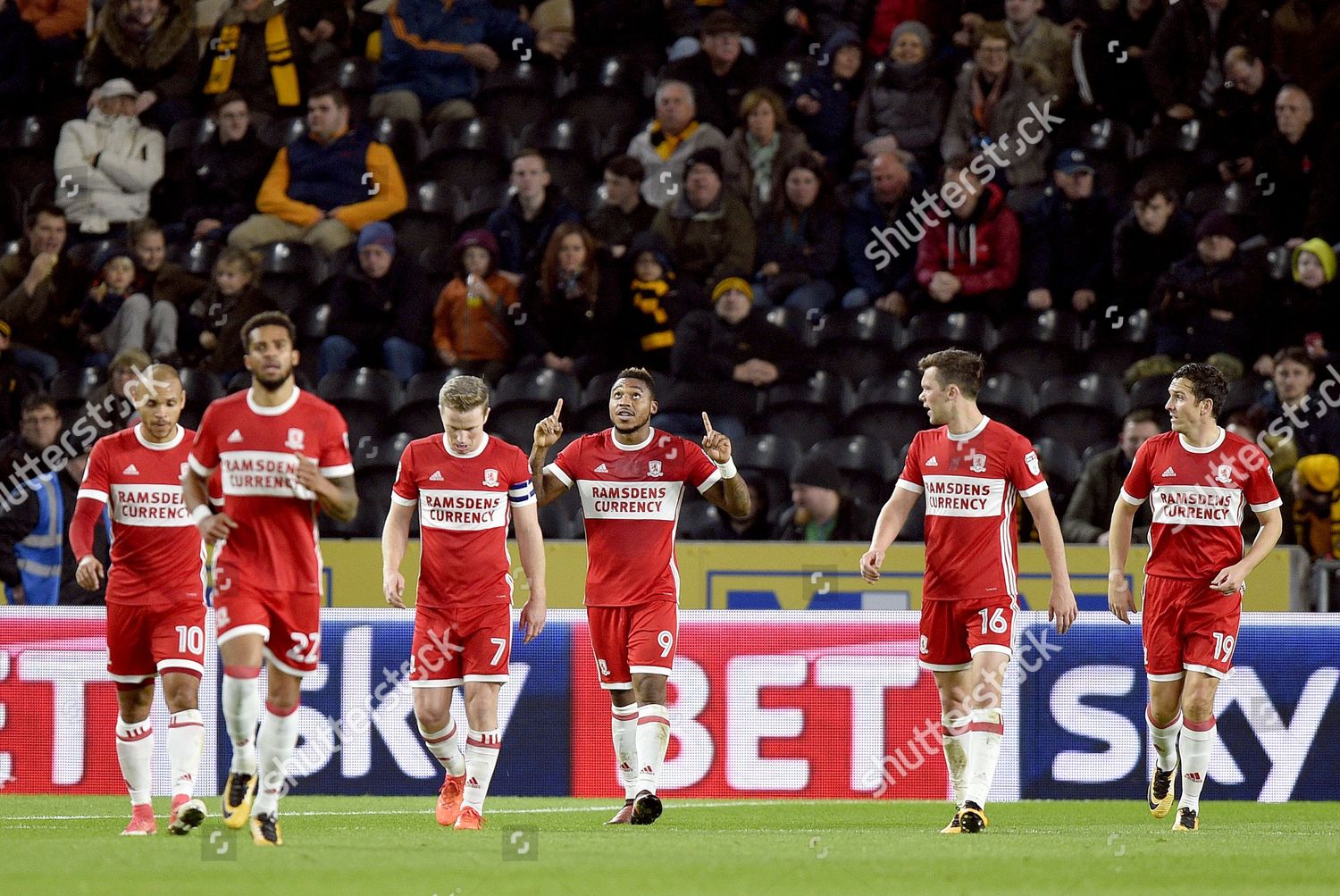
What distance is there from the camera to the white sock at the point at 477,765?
29.4ft

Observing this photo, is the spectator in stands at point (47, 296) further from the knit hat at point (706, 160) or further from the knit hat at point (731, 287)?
the knit hat at point (731, 287)

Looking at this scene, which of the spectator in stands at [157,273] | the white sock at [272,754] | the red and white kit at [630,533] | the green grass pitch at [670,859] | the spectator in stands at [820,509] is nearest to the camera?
the green grass pitch at [670,859]

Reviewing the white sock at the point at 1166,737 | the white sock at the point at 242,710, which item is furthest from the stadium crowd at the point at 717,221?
the white sock at the point at 242,710

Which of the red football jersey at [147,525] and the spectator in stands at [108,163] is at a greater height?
the spectator in stands at [108,163]

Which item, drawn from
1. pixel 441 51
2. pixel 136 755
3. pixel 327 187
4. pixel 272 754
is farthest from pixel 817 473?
pixel 441 51

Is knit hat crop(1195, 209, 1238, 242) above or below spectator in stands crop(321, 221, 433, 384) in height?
above

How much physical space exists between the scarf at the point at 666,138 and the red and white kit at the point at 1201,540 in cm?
784

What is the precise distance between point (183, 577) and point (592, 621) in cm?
206

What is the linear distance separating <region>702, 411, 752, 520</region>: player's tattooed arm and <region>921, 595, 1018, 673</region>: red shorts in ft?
3.67

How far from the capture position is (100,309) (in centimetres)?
1602

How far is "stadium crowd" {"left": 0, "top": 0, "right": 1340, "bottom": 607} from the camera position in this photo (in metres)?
14.6

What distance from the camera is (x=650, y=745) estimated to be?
30.4ft

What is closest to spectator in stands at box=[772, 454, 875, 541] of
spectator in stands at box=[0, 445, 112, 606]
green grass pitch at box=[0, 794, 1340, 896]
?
green grass pitch at box=[0, 794, 1340, 896]

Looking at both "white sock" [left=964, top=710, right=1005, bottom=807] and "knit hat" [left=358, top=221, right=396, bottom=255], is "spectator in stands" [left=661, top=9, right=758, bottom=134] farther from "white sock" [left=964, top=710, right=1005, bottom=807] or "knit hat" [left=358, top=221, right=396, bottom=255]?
Answer: "white sock" [left=964, top=710, right=1005, bottom=807]
